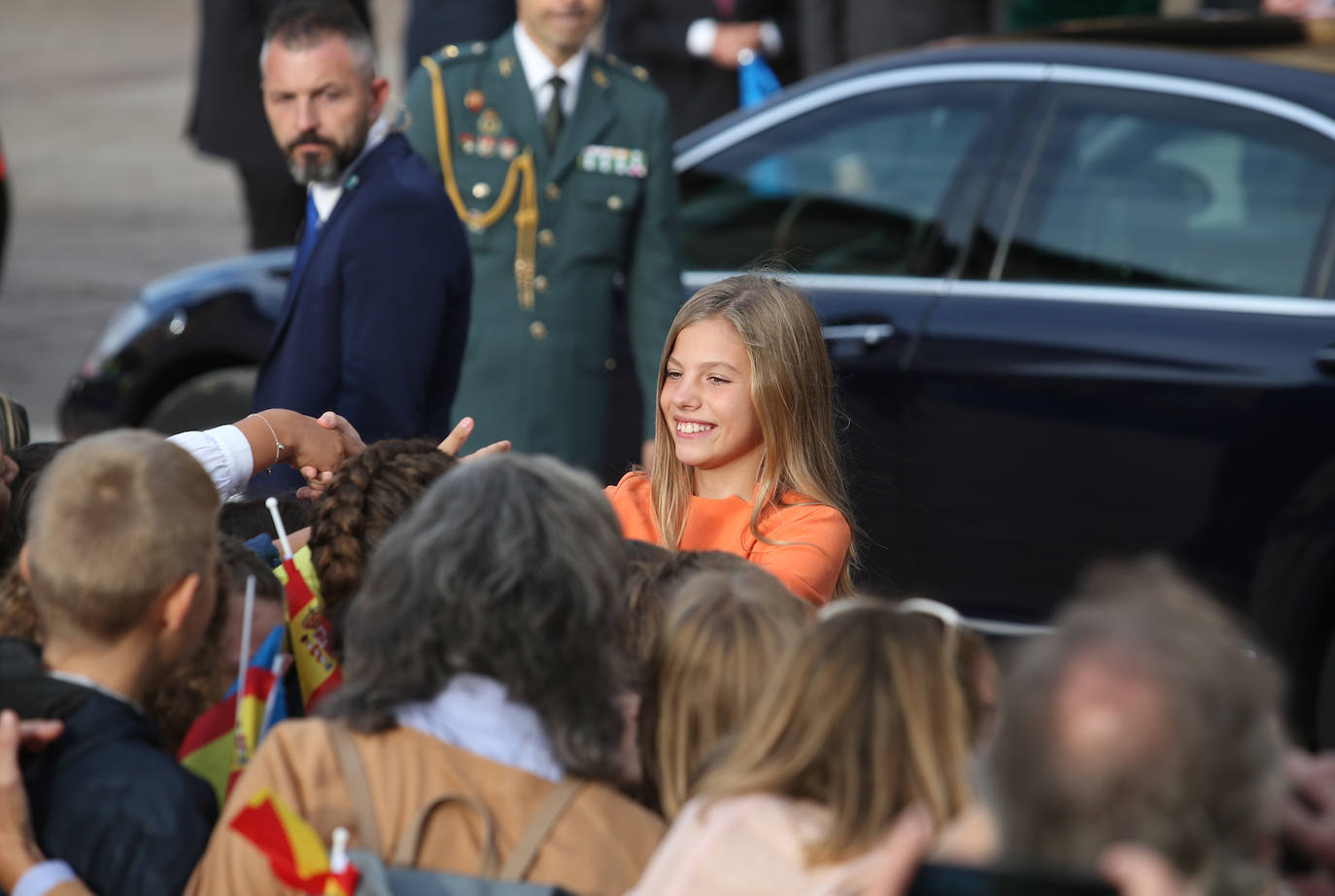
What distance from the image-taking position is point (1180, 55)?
16.0ft

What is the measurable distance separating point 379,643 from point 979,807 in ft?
2.59

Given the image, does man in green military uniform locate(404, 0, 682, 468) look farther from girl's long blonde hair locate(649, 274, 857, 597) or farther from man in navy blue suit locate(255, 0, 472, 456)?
girl's long blonde hair locate(649, 274, 857, 597)

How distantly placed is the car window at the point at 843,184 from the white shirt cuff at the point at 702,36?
255 cm

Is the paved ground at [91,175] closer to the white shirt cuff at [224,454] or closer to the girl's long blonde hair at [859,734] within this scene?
the white shirt cuff at [224,454]

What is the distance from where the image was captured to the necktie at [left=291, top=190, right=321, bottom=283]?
4.09 metres

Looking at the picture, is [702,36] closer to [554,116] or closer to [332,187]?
[554,116]

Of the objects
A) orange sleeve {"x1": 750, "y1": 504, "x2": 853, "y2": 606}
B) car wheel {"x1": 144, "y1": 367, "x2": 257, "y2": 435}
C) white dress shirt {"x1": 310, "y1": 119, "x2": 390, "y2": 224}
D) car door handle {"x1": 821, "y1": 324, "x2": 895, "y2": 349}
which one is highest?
white dress shirt {"x1": 310, "y1": 119, "x2": 390, "y2": 224}

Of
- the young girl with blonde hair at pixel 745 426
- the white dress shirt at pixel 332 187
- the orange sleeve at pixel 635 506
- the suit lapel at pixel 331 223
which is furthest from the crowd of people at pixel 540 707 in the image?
the white dress shirt at pixel 332 187

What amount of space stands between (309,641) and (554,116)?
272 centimetres

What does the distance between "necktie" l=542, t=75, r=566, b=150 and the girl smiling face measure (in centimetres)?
176

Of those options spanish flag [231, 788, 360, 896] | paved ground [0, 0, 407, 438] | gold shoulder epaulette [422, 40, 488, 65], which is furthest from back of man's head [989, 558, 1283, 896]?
paved ground [0, 0, 407, 438]

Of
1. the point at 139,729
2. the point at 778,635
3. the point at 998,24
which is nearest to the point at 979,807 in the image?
the point at 778,635

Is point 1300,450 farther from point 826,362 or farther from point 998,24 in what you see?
point 998,24

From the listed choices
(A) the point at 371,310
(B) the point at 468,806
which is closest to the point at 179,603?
(B) the point at 468,806
